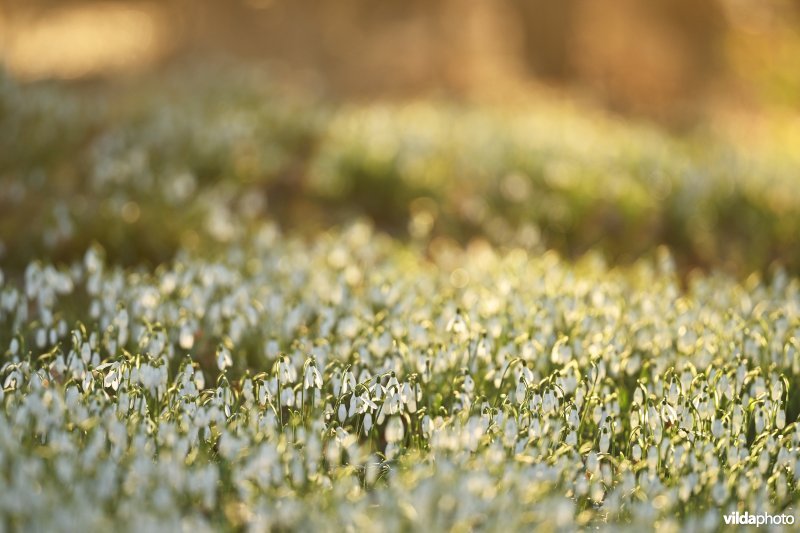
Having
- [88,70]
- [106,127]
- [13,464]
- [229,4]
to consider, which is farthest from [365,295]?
[229,4]

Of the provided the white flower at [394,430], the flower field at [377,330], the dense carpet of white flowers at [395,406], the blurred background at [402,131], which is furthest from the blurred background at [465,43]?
the white flower at [394,430]

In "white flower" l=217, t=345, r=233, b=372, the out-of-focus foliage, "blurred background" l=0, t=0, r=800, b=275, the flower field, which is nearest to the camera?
the flower field

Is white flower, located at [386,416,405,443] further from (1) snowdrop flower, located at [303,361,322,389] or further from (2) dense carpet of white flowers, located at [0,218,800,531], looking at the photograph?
(1) snowdrop flower, located at [303,361,322,389]

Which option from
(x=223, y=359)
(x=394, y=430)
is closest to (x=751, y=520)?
(x=394, y=430)

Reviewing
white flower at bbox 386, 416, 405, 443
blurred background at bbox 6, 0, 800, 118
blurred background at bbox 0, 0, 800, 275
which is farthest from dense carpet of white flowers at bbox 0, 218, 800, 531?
blurred background at bbox 6, 0, 800, 118

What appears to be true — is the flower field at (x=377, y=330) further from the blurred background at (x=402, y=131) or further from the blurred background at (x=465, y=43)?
the blurred background at (x=465, y=43)

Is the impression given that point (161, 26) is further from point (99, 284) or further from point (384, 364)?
point (384, 364)

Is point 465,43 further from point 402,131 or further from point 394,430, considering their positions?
point 394,430
